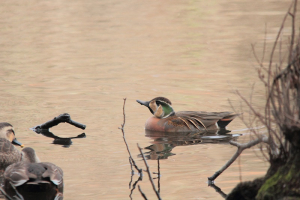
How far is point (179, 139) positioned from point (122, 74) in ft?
18.2

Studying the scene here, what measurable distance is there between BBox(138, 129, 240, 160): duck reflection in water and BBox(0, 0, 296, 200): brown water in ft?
0.66

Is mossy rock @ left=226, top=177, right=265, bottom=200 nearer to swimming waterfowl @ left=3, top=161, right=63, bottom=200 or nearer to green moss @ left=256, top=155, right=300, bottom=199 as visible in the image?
green moss @ left=256, top=155, right=300, bottom=199

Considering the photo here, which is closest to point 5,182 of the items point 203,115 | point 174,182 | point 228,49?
point 174,182

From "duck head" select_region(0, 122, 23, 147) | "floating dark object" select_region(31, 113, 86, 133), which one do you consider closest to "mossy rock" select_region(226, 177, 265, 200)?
"duck head" select_region(0, 122, 23, 147)

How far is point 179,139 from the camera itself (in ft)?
35.9

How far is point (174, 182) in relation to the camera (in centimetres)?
790

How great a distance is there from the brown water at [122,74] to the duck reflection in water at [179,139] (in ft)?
0.66

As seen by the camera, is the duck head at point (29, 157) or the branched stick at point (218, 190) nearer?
the branched stick at point (218, 190)

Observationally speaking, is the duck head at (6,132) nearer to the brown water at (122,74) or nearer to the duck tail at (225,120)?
the brown water at (122,74)

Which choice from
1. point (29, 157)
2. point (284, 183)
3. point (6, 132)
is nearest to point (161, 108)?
point (6, 132)

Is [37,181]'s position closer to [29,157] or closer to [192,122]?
[29,157]

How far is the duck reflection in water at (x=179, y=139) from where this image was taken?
10.1 m

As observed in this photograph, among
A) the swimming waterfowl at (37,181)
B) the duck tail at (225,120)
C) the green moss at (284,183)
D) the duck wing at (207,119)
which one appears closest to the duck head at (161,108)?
the duck wing at (207,119)

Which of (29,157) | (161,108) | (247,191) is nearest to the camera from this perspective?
(247,191)
